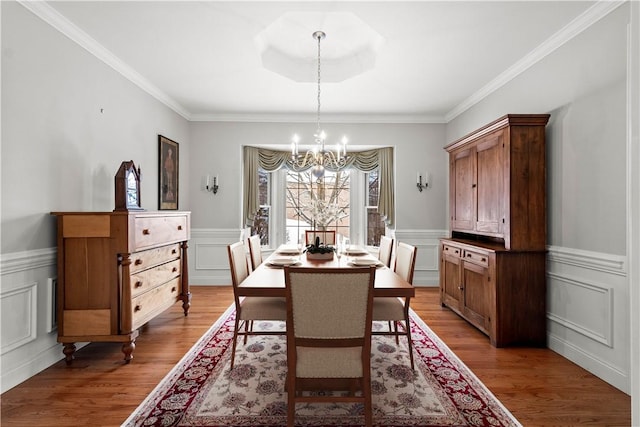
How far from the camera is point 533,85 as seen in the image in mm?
3344

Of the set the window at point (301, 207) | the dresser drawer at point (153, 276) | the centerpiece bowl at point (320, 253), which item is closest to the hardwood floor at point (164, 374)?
the dresser drawer at point (153, 276)

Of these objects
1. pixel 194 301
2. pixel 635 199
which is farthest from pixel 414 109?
pixel 635 199

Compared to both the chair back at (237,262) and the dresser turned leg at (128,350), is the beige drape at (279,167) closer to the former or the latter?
the chair back at (237,262)

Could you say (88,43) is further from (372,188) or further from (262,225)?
(372,188)

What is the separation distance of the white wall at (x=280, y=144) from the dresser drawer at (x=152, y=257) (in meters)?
1.70

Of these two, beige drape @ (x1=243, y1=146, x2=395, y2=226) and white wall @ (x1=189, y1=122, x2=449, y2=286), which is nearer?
white wall @ (x1=189, y1=122, x2=449, y2=286)

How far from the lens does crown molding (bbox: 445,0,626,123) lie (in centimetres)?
254

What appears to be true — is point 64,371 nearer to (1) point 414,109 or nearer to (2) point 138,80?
(2) point 138,80

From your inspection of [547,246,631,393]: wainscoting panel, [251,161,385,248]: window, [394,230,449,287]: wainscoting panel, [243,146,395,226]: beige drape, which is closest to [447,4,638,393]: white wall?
[547,246,631,393]: wainscoting panel

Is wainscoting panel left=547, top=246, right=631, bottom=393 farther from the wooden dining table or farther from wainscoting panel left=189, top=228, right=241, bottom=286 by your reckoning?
wainscoting panel left=189, top=228, right=241, bottom=286

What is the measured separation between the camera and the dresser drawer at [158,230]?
2.84 m

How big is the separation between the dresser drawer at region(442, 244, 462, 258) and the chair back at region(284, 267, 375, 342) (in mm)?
2343

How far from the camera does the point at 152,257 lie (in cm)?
315

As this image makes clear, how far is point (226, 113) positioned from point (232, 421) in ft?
14.2
